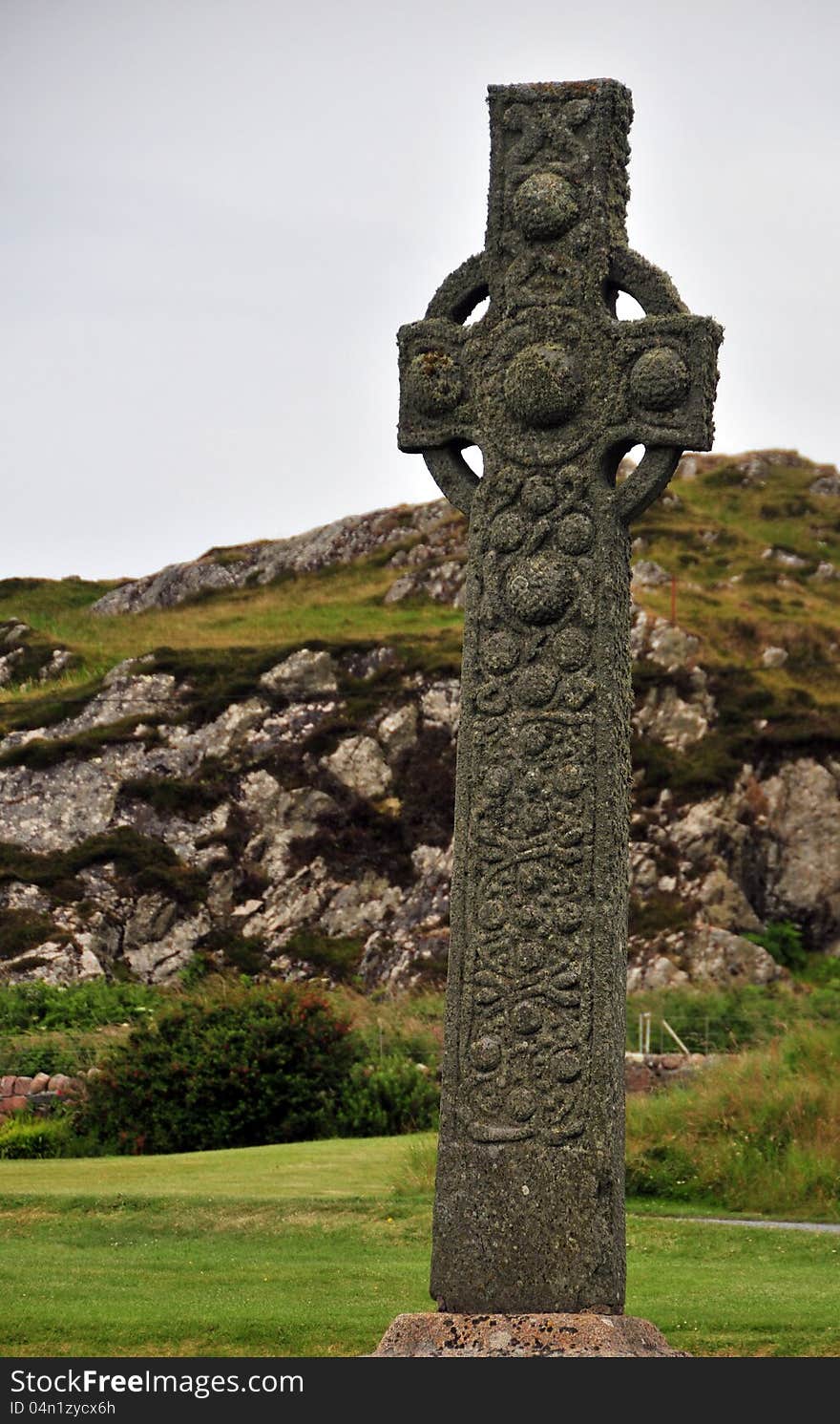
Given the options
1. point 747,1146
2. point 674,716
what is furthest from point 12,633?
point 747,1146

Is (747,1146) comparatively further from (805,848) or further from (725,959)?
(805,848)

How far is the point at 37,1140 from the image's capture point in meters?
19.9

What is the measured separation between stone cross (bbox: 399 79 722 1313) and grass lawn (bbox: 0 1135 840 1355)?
2231mm

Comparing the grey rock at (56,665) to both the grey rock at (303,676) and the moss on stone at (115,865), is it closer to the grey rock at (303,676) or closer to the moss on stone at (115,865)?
the grey rock at (303,676)

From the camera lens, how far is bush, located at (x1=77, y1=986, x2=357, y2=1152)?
19516 millimetres

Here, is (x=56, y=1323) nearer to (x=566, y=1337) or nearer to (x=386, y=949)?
(x=566, y=1337)

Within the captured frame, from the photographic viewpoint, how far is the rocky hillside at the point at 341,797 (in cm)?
3681

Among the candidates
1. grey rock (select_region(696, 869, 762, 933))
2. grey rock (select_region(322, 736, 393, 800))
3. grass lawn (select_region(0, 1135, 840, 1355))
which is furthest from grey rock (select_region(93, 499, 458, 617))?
grass lawn (select_region(0, 1135, 840, 1355))

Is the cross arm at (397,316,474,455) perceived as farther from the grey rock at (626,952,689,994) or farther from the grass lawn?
the grey rock at (626,952,689,994)

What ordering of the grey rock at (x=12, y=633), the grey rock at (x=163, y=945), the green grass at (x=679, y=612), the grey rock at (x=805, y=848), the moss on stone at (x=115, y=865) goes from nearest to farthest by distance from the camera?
the grey rock at (x=163, y=945)
the moss on stone at (x=115, y=865)
the grey rock at (x=805, y=848)
the green grass at (x=679, y=612)
the grey rock at (x=12, y=633)

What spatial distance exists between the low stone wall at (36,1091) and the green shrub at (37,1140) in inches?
31.6

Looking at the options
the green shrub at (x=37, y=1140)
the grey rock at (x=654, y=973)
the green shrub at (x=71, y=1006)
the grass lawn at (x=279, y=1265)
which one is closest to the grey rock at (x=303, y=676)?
the grey rock at (x=654, y=973)

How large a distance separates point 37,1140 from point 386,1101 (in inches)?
158

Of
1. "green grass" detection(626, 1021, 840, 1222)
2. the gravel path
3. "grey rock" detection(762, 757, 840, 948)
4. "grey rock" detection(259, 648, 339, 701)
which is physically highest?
"grey rock" detection(259, 648, 339, 701)
